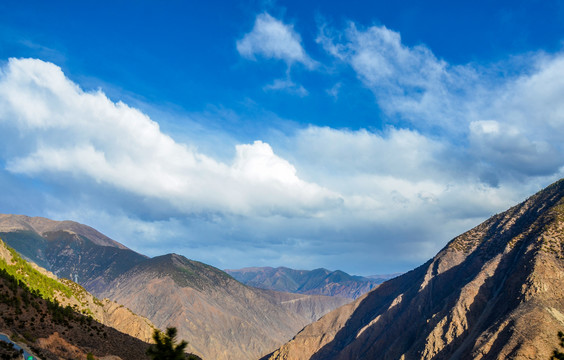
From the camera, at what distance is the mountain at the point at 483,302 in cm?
6556

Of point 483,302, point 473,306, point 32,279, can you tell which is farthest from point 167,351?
point 483,302

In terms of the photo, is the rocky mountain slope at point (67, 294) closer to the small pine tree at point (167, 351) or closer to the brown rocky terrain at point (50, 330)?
the brown rocky terrain at point (50, 330)

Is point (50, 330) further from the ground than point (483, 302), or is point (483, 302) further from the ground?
point (483, 302)

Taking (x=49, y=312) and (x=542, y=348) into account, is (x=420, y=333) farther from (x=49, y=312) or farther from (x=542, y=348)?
(x=49, y=312)

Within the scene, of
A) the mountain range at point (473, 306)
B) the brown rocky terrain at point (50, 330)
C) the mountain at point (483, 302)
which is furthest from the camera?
the mountain at point (483, 302)

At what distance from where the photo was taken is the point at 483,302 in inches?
3332

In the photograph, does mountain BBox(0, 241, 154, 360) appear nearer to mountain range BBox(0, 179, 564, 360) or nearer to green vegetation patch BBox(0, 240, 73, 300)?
mountain range BBox(0, 179, 564, 360)

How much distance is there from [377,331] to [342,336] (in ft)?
93.8

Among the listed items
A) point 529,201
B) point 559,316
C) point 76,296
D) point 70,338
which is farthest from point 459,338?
point 76,296

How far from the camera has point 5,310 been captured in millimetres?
40500

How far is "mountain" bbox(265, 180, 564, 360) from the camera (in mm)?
65562

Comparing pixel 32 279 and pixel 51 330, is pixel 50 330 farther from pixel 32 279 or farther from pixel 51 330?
pixel 32 279

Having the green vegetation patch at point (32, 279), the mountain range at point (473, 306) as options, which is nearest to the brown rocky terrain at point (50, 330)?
the mountain range at point (473, 306)

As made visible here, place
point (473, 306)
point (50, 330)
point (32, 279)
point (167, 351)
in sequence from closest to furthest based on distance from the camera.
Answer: point (167, 351)
point (50, 330)
point (32, 279)
point (473, 306)
